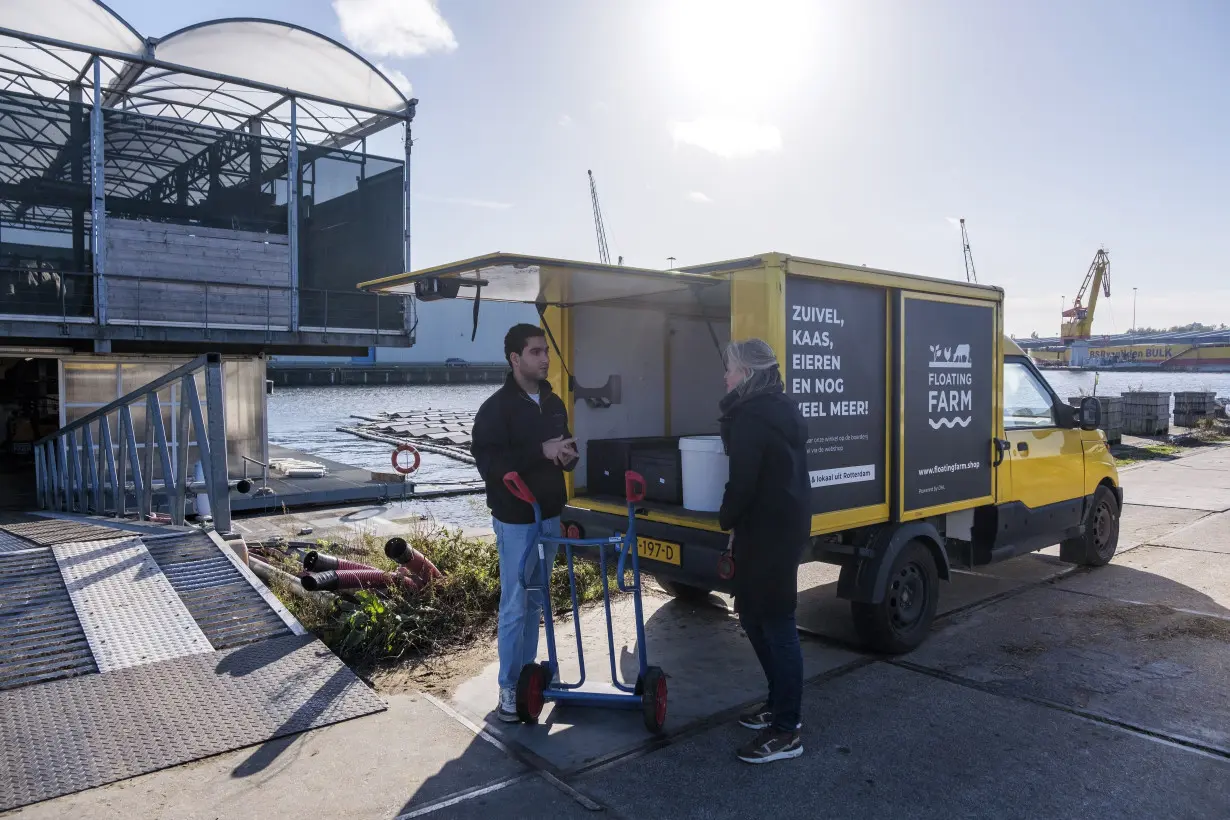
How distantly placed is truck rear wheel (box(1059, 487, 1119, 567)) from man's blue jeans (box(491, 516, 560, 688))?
5241 millimetres

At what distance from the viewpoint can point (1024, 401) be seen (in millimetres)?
6395

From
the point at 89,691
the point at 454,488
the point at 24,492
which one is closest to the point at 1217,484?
the point at 454,488

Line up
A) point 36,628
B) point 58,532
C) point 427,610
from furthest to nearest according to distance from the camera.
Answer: point 58,532
point 427,610
point 36,628

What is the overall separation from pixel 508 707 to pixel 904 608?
257 cm

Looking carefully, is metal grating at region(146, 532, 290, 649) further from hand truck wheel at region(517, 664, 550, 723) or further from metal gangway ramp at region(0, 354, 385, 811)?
hand truck wheel at region(517, 664, 550, 723)

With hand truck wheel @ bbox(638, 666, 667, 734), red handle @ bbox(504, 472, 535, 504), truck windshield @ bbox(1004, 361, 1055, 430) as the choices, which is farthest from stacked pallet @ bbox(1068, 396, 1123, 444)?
red handle @ bbox(504, 472, 535, 504)

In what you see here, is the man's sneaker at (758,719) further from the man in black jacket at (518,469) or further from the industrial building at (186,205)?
the industrial building at (186,205)

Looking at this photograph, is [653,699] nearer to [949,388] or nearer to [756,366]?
[756,366]

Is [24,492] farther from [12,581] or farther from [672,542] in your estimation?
[672,542]

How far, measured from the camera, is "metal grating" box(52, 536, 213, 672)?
4.32 m

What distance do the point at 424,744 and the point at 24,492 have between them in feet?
37.9

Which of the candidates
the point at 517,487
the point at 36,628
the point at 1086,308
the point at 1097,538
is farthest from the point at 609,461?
the point at 1086,308

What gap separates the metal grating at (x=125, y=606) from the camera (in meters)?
4.32

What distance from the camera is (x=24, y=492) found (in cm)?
1214
